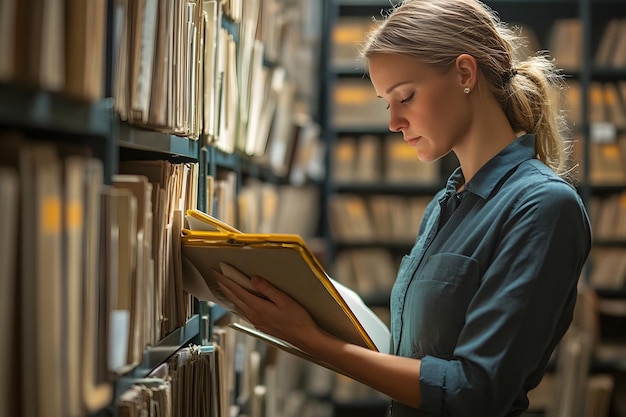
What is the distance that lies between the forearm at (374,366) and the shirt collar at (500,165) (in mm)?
330

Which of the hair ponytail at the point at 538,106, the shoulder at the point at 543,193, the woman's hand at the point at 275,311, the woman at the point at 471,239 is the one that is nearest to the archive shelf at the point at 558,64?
the hair ponytail at the point at 538,106

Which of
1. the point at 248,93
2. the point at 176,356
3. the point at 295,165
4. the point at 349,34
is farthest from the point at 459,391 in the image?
the point at 349,34

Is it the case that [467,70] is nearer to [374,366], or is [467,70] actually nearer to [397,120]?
[397,120]

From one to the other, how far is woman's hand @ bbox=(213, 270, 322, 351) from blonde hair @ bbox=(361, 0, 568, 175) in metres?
0.48

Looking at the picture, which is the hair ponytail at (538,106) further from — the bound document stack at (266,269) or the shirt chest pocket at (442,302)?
the bound document stack at (266,269)

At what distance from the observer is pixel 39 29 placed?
0.77m

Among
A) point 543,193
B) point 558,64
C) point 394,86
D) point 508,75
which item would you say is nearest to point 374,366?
point 543,193

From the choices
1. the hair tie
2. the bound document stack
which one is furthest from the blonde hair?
the bound document stack

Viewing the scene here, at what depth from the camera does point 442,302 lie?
1323mm

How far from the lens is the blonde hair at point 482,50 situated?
138 centimetres

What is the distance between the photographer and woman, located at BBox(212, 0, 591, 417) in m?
1.21

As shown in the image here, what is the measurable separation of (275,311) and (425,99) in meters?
0.46

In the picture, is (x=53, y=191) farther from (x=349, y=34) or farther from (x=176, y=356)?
(x=349, y=34)

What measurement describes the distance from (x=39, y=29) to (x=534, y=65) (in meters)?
1.07
